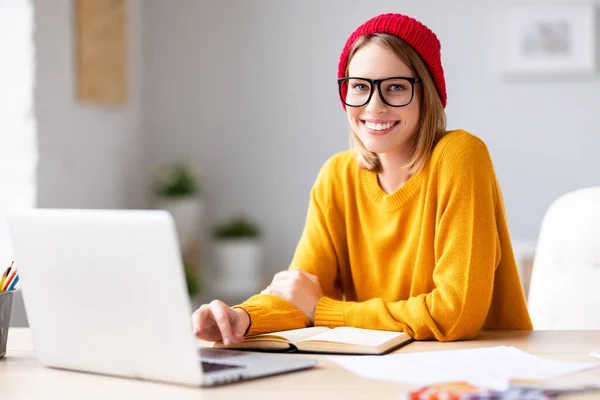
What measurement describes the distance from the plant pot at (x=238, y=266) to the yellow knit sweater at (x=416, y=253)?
2235mm

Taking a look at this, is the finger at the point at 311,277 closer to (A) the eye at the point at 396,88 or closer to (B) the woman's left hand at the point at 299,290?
(B) the woman's left hand at the point at 299,290

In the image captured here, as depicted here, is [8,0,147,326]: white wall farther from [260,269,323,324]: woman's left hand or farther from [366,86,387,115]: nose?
[366,86,387,115]: nose

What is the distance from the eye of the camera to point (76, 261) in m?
1.15

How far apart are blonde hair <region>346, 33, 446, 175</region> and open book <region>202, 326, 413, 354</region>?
1.12 feet

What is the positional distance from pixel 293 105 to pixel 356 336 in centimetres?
289

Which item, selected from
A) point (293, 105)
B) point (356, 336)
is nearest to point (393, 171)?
point (356, 336)

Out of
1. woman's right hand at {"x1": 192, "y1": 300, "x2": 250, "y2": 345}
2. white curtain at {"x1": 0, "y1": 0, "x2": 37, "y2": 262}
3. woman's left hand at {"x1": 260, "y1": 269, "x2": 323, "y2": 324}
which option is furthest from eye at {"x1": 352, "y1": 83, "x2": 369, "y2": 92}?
white curtain at {"x1": 0, "y1": 0, "x2": 37, "y2": 262}

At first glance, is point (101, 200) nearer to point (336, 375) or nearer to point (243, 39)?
point (243, 39)

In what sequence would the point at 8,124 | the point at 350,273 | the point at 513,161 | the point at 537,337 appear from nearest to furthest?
the point at 537,337
the point at 350,273
the point at 8,124
the point at 513,161

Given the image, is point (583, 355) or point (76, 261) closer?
point (76, 261)

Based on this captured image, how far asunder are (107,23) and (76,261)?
9.11ft

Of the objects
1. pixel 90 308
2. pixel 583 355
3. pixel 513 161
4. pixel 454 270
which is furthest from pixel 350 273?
pixel 513 161

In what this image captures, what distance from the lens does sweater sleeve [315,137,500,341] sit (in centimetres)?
142

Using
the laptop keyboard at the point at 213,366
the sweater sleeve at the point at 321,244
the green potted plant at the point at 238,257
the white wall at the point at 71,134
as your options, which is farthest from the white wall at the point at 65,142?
the laptop keyboard at the point at 213,366
